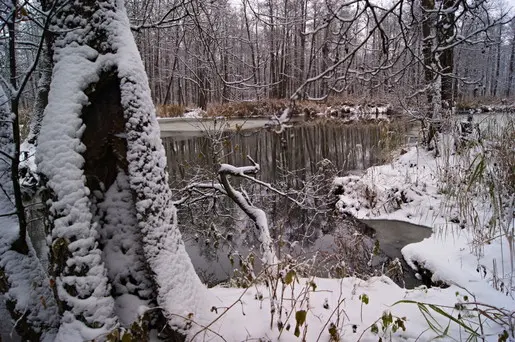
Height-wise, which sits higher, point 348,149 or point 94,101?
point 94,101

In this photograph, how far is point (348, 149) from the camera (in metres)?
12.5

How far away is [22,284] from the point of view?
192 centimetres

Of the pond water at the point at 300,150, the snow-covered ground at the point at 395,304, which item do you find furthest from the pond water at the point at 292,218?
the snow-covered ground at the point at 395,304

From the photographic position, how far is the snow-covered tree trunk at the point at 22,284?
1.88 metres

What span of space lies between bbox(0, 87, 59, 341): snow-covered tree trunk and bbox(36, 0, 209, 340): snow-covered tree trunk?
41 cm

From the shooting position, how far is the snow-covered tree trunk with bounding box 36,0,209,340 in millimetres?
1606

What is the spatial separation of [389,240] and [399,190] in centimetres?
148

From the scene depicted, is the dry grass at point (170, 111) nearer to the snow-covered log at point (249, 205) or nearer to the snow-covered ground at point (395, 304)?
the snow-covered log at point (249, 205)

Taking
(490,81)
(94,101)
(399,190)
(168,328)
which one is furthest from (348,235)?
(490,81)

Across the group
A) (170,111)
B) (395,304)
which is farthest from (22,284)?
(170,111)

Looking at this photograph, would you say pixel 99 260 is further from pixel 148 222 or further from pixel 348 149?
pixel 348 149

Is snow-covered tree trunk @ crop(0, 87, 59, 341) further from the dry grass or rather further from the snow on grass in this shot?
the dry grass

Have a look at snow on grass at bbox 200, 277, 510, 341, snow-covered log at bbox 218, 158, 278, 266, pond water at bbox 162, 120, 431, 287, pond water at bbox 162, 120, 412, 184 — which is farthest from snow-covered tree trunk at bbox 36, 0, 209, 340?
pond water at bbox 162, 120, 412, 184

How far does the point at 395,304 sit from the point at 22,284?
223 cm
